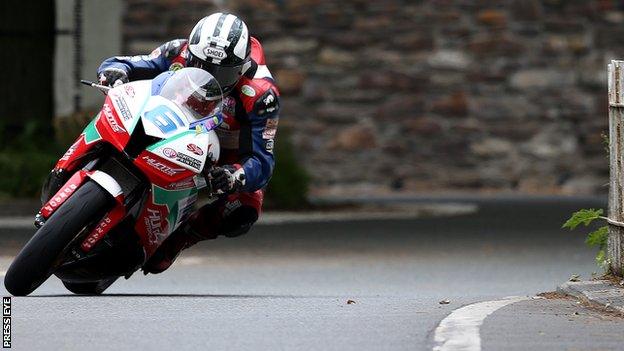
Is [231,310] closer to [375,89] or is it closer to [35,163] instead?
[35,163]

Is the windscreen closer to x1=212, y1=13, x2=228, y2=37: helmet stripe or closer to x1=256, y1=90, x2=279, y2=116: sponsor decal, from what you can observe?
x1=212, y1=13, x2=228, y2=37: helmet stripe

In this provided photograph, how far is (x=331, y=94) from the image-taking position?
849 inches

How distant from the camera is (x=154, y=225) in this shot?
976cm

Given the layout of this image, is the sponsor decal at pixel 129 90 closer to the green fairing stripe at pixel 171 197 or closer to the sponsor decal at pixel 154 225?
the green fairing stripe at pixel 171 197

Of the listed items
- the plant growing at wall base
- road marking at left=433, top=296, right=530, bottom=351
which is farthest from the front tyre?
the plant growing at wall base

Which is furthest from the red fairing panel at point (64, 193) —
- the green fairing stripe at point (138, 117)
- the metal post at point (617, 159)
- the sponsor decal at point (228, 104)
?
the metal post at point (617, 159)

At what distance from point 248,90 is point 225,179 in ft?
2.00

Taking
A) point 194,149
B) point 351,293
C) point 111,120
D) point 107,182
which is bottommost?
point 351,293

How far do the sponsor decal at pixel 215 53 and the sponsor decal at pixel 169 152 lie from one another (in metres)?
0.79

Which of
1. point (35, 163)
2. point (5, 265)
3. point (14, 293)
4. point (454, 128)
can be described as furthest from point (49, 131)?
point (14, 293)

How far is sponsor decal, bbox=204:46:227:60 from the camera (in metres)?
9.75

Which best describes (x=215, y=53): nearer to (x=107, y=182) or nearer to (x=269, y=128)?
(x=269, y=128)

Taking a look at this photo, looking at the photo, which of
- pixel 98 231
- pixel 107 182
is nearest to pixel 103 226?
pixel 98 231

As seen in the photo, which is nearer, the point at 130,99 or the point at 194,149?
the point at 194,149
